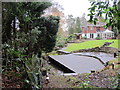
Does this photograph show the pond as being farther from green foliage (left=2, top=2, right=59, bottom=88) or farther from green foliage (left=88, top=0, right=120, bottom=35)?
green foliage (left=88, top=0, right=120, bottom=35)

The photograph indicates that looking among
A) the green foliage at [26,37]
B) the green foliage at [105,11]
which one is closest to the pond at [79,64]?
the green foliage at [26,37]

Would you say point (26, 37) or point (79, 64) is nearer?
point (26, 37)

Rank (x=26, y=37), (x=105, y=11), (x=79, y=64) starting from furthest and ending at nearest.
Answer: (x=79, y=64) → (x=26, y=37) → (x=105, y=11)

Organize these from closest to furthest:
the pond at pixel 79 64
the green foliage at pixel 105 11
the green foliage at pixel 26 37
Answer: the green foliage at pixel 105 11, the green foliage at pixel 26 37, the pond at pixel 79 64

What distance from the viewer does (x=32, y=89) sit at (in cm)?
128

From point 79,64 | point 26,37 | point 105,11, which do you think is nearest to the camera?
point 105,11

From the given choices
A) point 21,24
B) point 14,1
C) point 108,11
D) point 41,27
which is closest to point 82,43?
point 41,27

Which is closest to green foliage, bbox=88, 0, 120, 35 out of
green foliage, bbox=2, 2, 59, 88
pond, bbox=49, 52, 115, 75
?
green foliage, bbox=2, 2, 59, 88

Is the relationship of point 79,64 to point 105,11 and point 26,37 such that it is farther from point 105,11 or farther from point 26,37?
point 105,11

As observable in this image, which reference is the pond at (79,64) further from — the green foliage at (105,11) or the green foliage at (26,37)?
the green foliage at (105,11)

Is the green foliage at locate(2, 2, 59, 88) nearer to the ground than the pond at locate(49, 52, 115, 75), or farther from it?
farther from it

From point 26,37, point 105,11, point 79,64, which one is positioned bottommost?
point 79,64

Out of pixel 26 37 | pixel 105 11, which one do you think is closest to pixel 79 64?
pixel 26 37

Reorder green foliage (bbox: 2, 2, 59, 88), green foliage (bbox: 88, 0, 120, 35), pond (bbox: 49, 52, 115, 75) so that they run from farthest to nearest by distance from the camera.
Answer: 1. pond (bbox: 49, 52, 115, 75)
2. green foliage (bbox: 2, 2, 59, 88)
3. green foliage (bbox: 88, 0, 120, 35)
